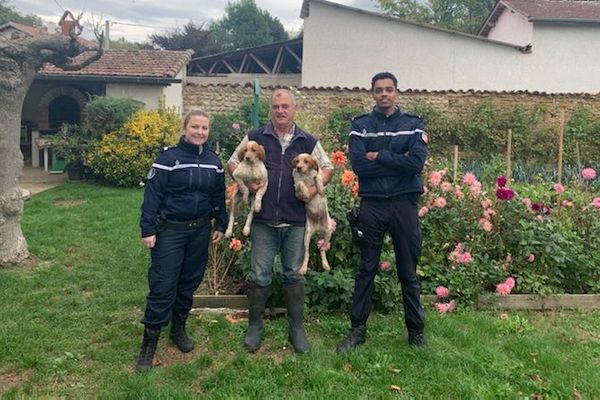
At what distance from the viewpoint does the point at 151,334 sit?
3.53 metres

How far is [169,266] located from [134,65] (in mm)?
12810

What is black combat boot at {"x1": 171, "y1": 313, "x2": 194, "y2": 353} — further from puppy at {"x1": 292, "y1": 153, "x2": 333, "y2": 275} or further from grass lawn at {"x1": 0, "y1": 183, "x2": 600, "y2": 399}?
puppy at {"x1": 292, "y1": 153, "x2": 333, "y2": 275}

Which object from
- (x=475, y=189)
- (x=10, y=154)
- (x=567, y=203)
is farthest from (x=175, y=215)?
(x=567, y=203)

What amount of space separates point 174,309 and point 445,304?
2360 millimetres

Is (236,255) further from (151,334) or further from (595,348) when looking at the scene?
(595,348)

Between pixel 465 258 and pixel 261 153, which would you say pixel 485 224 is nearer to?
pixel 465 258

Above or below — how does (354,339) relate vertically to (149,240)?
below

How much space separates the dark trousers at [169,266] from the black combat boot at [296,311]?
73cm

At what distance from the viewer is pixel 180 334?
12.7 feet

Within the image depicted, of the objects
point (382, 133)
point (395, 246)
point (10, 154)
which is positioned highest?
point (382, 133)

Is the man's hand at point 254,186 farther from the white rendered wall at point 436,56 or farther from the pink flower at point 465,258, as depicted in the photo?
the white rendered wall at point 436,56

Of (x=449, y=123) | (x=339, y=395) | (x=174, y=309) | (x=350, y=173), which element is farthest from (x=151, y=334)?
(x=449, y=123)

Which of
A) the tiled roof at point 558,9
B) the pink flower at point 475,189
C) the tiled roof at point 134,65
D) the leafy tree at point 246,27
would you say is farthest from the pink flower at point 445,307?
the leafy tree at point 246,27

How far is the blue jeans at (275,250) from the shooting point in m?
3.71
